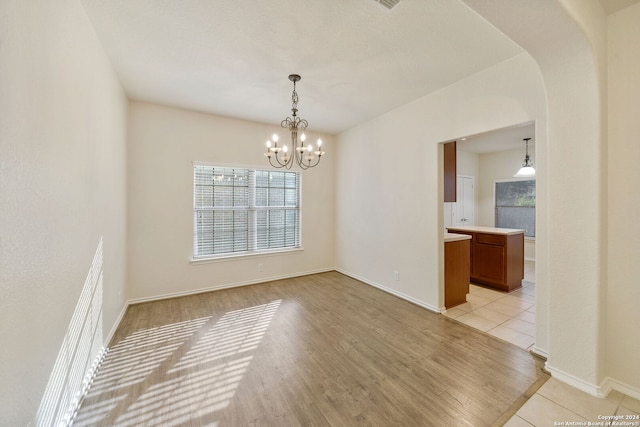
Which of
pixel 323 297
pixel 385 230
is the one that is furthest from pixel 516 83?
pixel 323 297

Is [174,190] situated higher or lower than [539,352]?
higher

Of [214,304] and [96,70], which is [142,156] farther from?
[214,304]

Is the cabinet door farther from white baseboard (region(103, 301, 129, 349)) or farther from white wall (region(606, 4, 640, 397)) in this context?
white baseboard (region(103, 301, 129, 349))

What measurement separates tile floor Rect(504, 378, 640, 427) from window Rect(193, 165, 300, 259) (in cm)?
384

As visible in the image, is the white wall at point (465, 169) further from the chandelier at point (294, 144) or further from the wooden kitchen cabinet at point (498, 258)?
the chandelier at point (294, 144)

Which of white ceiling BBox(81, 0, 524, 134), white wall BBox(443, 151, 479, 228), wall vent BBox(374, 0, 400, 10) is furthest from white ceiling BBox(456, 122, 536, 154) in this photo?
wall vent BBox(374, 0, 400, 10)

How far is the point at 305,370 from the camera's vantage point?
7.14ft

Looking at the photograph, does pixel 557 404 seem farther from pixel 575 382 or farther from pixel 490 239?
pixel 490 239

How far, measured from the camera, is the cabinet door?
13.3ft

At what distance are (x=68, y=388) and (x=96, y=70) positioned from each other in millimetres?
2472

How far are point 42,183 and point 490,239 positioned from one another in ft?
17.1

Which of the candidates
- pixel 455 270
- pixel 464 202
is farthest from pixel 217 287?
pixel 464 202

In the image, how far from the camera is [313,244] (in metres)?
5.16

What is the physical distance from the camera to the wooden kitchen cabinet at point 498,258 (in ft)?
13.2
